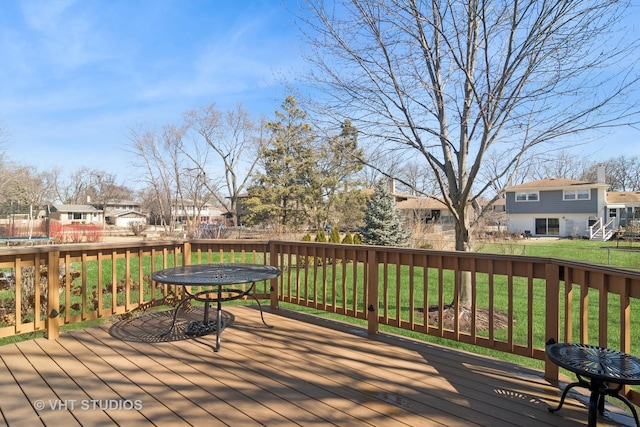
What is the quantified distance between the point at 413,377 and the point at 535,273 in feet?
3.75

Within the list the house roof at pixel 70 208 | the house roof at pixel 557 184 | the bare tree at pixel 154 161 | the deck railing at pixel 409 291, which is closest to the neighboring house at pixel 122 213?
the house roof at pixel 70 208

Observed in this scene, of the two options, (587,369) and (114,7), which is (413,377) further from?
(114,7)

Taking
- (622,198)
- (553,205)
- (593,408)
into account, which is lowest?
(593,408)

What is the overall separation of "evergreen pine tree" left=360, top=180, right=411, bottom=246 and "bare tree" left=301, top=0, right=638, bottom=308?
6.38 m

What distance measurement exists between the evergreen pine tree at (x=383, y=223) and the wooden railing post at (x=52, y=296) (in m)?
9.42

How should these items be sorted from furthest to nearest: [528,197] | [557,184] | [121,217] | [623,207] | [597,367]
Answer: [121,217], [528,197], [557,184], [623,207], [597,367]

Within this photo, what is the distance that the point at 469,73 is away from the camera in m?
4.27

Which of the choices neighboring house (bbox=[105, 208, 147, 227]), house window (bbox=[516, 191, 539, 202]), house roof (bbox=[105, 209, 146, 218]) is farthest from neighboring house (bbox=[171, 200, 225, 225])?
house window (bbox=[516, 191, 539, 202])

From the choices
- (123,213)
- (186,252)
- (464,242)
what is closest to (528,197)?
(464,242)

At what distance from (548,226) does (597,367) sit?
28.2 meters

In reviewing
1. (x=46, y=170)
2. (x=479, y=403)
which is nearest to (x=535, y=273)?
(x=479, y=403)

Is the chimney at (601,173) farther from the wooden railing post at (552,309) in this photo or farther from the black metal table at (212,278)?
the black metal table at (212,278)

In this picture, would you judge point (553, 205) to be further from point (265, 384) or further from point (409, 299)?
point (265, 384)

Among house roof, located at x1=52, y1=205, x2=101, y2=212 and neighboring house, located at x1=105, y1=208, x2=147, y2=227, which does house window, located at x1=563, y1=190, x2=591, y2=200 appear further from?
neighboring house, located at x1=105, y1=208, x2=147, y2=227
